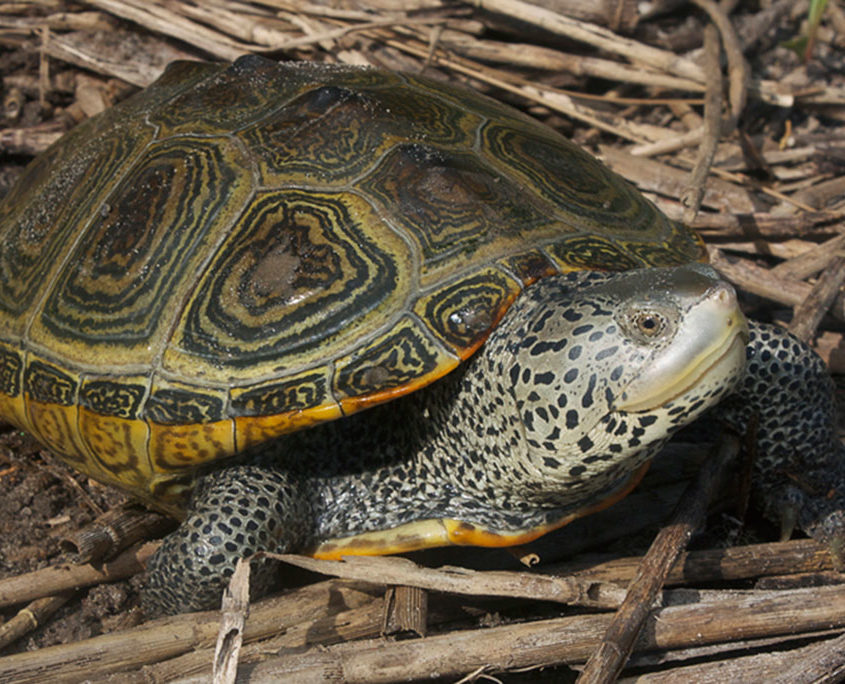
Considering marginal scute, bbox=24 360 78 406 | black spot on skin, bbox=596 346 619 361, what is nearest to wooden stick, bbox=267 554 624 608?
black spot on skin, bbox=596 346 619 361

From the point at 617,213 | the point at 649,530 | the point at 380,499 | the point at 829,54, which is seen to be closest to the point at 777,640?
the point at 649,530

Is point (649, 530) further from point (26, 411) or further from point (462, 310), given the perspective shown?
point (26, 411)

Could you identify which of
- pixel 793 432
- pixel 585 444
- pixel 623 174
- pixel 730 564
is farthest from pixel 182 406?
pixel 623 174

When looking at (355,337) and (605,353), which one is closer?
(605,353)

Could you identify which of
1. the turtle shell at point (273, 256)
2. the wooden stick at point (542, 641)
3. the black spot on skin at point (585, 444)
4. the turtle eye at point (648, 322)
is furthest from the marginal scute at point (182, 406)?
the turtle eye at point (648, 322)

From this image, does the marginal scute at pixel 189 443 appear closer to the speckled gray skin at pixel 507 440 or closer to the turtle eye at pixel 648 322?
the speckled gray skin at pixel 507 440

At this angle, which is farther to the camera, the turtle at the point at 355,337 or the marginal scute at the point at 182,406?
the marginal scute at the point at 182,406

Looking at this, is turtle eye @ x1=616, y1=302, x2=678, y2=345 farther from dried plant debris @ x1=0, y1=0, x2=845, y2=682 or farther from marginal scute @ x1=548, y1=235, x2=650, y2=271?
dried plant debris @ x1=0, y1=0, x2=845, y2=682

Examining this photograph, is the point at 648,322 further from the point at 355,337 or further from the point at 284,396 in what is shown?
the point at 284,396
